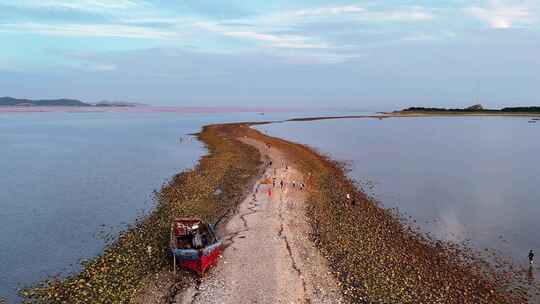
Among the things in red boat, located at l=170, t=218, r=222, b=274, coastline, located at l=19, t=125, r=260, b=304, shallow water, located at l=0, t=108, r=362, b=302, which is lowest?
shallow water, located at l=0, t=108, r=362, b=302

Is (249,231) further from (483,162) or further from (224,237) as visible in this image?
Answer: (483,162)

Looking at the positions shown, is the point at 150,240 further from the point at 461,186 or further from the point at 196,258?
the point at 461,186

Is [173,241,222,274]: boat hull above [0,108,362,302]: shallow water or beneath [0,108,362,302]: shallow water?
above

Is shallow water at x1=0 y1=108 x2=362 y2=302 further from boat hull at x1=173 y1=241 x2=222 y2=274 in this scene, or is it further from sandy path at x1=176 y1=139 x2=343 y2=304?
sandy path at x1=176 y1=139 x2=343 y2=304

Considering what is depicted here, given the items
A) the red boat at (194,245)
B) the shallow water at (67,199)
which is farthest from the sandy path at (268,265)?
the shallow water at (67,199)

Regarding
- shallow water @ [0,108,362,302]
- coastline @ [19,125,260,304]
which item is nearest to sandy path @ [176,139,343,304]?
coastline @ [19,125,260,304]

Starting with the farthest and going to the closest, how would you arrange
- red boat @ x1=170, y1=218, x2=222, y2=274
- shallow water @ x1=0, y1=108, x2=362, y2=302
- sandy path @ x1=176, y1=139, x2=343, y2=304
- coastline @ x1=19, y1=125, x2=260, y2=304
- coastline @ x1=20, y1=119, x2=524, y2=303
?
shallow water @ x1=0, y1=108, x2=362, y2=302 < red boat @ x1=170, y1=218, x2=222, y2=274 < coastline @ x1=20, y1=119, x2=524, y2=303 < coastline @ x1=19, y1=125, x2=260, y2=304 < sandy path @ x1=176, y1=139, x2=343, y2=304
